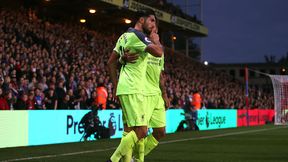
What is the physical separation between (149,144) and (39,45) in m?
17.1

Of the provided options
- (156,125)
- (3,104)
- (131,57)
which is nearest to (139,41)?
(131,57)

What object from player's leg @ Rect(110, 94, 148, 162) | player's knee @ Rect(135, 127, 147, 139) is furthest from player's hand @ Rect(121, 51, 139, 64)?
player's knee @ Rect(135, 127, 147, 139)

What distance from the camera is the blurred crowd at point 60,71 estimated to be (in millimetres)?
18328

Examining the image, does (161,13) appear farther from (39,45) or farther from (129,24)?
(39,45)

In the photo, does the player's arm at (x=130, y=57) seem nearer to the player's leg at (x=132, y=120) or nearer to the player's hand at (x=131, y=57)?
the player's hand at (x=131, y=57)

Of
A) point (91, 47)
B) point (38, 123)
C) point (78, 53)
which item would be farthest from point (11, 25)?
point (38, 123)

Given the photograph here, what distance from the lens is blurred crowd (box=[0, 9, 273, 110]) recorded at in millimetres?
18328

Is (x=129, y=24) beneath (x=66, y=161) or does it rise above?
above

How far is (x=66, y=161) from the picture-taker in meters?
11.1

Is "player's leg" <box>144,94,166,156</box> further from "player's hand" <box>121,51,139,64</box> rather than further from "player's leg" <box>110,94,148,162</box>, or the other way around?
"player's hand" <box>121,51,139,64</box>

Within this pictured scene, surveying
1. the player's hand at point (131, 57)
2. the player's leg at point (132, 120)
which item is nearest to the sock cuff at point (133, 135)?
the player's leg at point (132, 120)

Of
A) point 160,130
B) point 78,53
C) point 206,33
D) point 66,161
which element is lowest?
point 66,161

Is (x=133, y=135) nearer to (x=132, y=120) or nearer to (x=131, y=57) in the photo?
(x=132, y=120)

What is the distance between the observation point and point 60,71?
21672 mm
